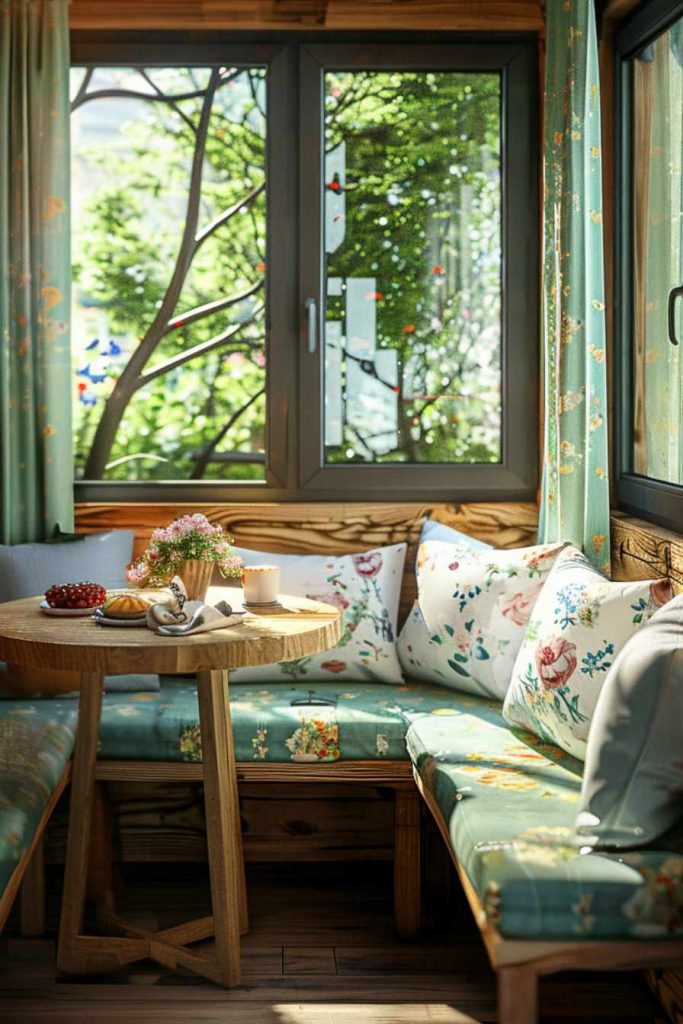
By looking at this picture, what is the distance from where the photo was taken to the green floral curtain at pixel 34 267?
135 inches

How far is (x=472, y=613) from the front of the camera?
10.4ft

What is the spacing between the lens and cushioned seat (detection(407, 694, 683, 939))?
1.91 meters

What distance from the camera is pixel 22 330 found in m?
3.46

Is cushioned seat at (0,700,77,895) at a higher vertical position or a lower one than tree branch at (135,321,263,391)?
lower

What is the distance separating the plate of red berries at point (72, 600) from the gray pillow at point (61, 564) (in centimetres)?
61

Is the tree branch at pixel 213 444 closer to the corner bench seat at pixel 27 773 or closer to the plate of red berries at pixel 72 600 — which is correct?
the corner bench seat at pixel 27 773

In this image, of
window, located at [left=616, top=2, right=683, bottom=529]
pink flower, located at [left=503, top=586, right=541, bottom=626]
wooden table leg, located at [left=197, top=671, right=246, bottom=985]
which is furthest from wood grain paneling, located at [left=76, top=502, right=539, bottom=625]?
wooden table leg, located at [left=197, top=671, right=246, bottom=985]

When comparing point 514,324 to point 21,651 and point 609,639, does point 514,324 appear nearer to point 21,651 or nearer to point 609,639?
point 609,639

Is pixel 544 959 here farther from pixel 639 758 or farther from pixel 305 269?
pixel 305 269

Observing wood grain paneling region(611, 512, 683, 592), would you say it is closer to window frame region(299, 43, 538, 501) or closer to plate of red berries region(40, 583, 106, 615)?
window frame region(299, 43, 538, 501)

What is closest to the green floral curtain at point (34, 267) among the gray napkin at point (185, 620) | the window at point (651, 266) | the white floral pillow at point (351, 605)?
the white floral pillow at point (351, 605)

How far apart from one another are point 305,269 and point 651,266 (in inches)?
38.6

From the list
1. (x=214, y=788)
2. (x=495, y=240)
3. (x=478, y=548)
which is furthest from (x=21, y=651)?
(x=495, y=240)

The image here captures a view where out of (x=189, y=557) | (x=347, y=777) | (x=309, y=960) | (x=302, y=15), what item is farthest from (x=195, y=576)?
(x=302, y=15)
